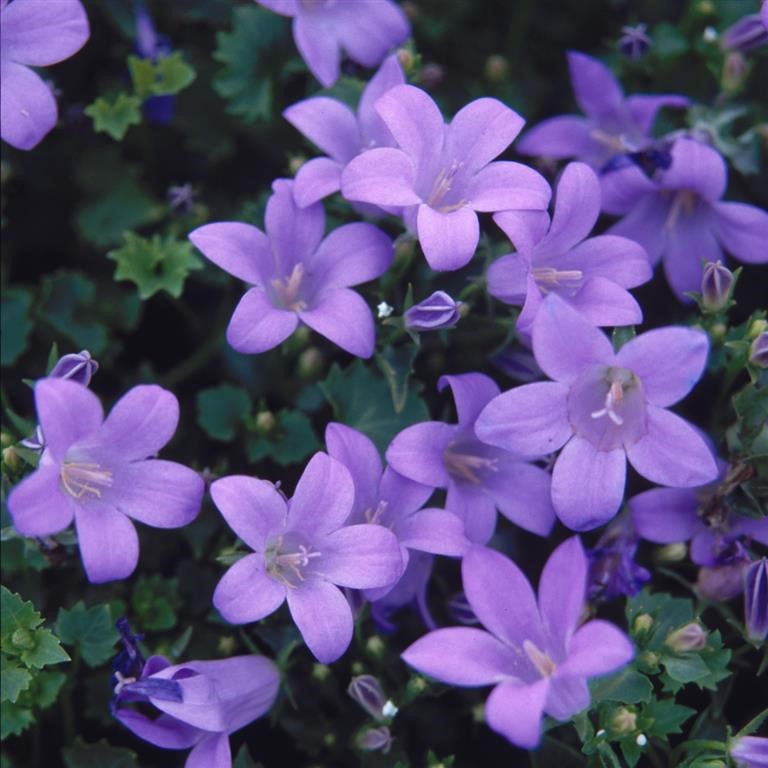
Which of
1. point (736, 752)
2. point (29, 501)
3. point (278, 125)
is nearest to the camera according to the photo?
point (29, 501)

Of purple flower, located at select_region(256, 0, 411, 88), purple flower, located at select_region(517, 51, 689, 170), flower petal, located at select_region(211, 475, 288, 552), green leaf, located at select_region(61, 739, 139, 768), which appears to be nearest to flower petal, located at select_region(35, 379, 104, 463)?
flower petal, located at select_region(211, 475, 288, 552)

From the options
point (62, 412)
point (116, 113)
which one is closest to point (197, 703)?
point (62, 412)

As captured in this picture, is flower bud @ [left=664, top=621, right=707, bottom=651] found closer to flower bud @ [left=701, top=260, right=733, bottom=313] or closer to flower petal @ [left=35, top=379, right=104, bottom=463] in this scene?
flower bud @ [left=701, top=260, right=733, bottom=313]

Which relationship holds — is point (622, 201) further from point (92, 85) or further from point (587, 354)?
point (92, 85)

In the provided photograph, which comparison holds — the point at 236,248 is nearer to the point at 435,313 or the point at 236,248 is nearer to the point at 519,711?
the point at 435,313

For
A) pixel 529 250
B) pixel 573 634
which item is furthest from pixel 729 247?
pixel 573 634
